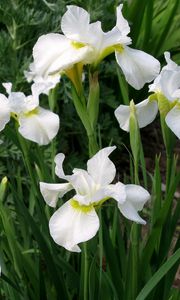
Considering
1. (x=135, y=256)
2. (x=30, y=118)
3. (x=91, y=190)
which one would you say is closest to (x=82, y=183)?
(x=91, y=190)

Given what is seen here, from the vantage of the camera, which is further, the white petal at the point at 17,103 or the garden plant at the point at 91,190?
the white petal at the point at 17,103

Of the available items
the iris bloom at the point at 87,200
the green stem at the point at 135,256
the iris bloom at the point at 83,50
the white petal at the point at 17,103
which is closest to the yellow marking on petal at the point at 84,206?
the iris bloom at the point at 87,200

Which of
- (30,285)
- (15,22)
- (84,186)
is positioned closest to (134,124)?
(84,186)

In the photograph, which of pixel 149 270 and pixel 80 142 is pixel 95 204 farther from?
pixel 80 142

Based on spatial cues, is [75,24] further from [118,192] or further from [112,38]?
[118,192]

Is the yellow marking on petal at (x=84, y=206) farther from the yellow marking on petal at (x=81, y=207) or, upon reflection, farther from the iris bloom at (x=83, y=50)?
the iris bloom at (x=83, y=50)

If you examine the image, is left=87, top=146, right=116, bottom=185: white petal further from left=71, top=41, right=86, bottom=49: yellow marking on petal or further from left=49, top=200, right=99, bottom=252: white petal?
left=71, top=41, right=86, bottom=49: yellow marking on petal
